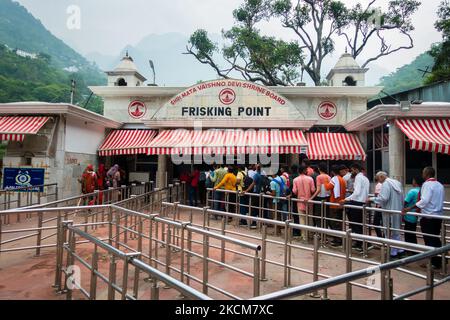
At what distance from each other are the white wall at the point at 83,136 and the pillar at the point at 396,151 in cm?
1057

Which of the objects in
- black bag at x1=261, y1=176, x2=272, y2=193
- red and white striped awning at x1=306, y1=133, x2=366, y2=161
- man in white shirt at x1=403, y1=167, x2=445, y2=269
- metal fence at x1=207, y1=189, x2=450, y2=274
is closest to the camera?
man in white shirt at x1=403, y1=167, x2=445, y2=269

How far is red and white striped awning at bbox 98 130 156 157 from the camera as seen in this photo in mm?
12438

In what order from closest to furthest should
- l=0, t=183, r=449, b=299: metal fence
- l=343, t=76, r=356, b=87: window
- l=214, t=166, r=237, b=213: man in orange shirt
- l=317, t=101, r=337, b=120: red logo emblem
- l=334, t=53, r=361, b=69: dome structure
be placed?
l=0, t=183, r=449, b=299: metal fence < l=214, t=166, r=237, b=213: man in orange shirt < l=317, t=101, r=337, b=120: red logo emblem < l=343, t=76, r=356, b=87: window < l=334, t=53, r=361, b=69: dome structure

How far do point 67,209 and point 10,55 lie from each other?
172 ft

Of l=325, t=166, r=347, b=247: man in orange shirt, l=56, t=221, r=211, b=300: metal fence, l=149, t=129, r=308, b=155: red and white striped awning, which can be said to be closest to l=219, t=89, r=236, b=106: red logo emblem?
l=149, t=129, r=308, b=155: red and white striped awning

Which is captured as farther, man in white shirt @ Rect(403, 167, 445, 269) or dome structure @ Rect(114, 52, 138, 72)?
dome structure @ Rect(114, 52, 138, 72)

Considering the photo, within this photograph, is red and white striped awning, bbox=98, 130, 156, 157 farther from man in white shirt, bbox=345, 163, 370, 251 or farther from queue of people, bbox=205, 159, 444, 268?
man in white shirt, bbox=345, 163, 370, 251

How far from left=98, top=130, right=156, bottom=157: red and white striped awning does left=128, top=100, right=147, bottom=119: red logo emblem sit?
3.26 feet

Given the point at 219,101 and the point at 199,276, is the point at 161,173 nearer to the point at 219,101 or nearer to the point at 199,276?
the point at 219,101

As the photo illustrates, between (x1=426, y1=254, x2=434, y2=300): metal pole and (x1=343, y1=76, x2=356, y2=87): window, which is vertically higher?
(x1=343, y1=76, x2=356, y2=87): window

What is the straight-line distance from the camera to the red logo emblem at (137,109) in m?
14.6

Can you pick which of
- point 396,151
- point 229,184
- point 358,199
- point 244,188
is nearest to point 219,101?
point 229,184
